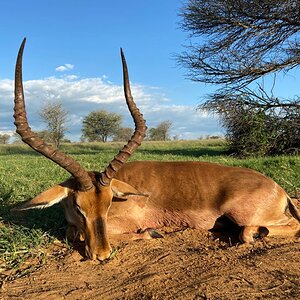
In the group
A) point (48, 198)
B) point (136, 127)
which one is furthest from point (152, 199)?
point (48, 198)

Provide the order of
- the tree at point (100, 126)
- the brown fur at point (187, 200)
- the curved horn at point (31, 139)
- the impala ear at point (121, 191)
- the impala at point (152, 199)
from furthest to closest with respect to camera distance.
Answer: the tree at point (100, 126) < the brown fur at point (187, 200) < the impala ear at point (121, 191) < the impala at point (152, 199) < the curved horn at point (31, 139)

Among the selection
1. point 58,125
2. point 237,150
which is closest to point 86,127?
point 58,125

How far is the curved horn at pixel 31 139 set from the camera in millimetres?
3902

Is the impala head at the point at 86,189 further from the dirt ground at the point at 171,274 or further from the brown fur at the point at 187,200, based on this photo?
the dirt ground at the point at 171,274

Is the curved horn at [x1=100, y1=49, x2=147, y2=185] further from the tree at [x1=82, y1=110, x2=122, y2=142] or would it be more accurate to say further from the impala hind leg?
the tree at [x1=82, y1=110, x2=122, y2=142]

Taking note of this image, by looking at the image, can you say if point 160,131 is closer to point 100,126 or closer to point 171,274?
point 100,126

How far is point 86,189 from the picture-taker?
14.8 feet

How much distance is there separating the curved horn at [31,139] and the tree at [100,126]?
226 feet

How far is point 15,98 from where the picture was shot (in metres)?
3.91

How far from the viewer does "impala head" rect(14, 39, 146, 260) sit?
411 cm

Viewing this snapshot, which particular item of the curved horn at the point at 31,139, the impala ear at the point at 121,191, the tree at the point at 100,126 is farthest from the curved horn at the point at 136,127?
the tree at the point at 100,126

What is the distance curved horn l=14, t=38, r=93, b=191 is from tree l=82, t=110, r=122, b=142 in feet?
226

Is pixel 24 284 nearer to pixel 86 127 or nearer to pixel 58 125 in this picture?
pixel 58 125

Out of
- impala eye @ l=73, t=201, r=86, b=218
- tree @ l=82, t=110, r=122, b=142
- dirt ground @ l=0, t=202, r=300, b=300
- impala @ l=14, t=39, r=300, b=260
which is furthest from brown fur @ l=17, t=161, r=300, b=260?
tree @ l=82, t=110, r=122, b=142
